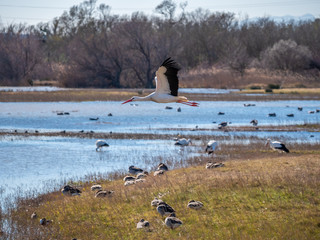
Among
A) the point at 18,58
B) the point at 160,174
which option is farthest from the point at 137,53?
the point at 160,174

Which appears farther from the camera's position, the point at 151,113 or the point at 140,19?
the point at 140,19

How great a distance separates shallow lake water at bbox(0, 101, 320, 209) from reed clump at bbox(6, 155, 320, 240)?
2247 mm

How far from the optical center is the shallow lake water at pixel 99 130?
15682 mm

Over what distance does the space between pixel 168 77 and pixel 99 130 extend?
46.4 ft

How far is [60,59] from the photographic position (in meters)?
77.0

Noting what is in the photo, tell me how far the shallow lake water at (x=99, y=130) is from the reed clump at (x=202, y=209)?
2247 millimetres

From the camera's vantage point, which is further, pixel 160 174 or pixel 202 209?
pixel 160 174

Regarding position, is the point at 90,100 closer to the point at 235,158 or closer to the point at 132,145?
the point at 132,145

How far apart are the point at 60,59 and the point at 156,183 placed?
67829 mm

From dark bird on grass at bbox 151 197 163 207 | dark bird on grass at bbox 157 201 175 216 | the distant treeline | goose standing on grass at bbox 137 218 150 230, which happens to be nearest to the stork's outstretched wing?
dark bird on grass at bbox 151 197 163 207

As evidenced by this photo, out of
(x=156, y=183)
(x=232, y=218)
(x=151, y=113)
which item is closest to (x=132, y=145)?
(x=156, y=183)

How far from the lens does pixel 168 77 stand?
12.8 metres

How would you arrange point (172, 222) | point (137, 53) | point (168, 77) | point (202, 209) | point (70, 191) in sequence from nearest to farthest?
point (172, 222)
point (202, 209)
point (70, 191)
point (168, 77)
point (137, 53)

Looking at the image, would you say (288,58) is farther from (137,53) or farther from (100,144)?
(100,144)
